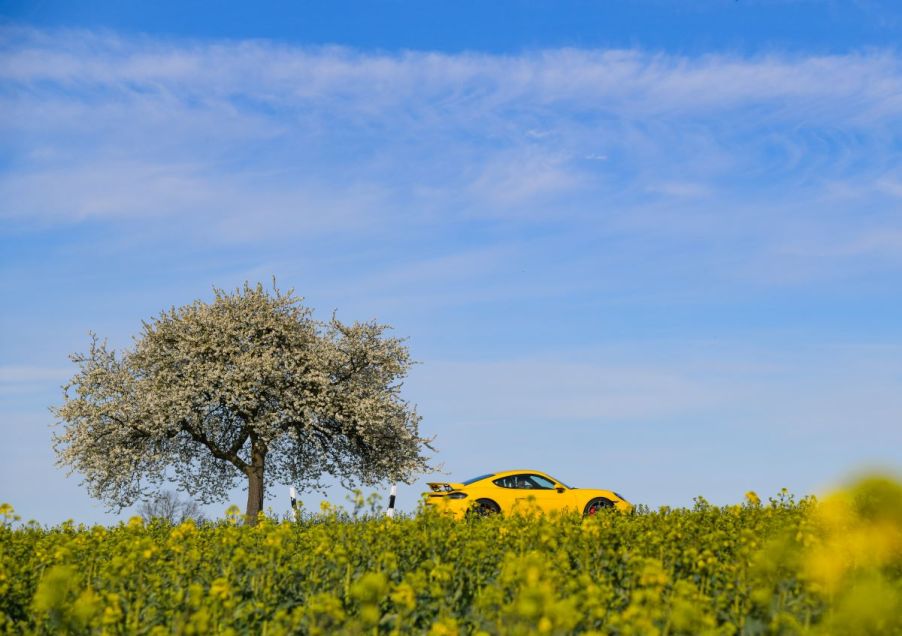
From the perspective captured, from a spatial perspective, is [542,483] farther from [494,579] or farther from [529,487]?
[494,579]

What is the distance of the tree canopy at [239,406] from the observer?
98.3ft

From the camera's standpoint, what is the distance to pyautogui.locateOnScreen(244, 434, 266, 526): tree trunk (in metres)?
31.0

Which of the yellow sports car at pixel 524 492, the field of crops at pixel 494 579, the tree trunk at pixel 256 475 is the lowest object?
the field of crops at pixel 494 579

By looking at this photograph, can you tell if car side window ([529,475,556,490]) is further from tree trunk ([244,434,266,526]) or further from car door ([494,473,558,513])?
tree trunk ([244,434,266,526])

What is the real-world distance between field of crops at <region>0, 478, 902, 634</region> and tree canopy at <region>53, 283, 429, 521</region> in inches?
693

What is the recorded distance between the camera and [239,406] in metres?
29.9

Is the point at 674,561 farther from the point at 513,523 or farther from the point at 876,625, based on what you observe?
the point at 876,625

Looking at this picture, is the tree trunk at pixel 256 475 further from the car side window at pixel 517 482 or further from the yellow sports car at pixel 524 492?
the car side window at pixel 517 482

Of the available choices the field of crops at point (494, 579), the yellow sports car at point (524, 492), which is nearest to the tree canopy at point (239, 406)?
the yellow sports car at point (524, 492)

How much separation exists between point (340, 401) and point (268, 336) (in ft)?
11.3

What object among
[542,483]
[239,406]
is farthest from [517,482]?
[239,406]

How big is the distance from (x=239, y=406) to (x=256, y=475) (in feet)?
9.77

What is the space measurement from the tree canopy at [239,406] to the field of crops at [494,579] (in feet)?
57.8

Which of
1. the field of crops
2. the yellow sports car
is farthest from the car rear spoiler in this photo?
the field of crops
